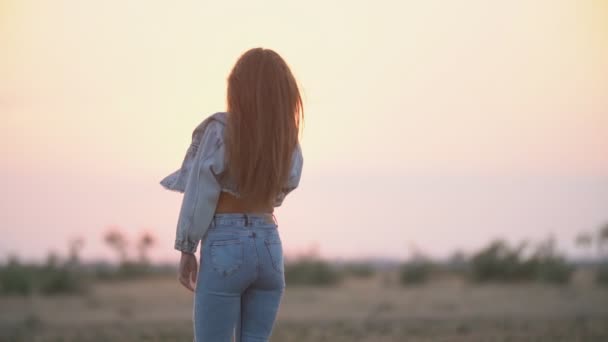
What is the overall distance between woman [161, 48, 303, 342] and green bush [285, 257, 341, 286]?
15030 millimetres

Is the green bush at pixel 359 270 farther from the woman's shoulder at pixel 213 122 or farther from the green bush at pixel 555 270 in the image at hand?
the woman's shoulder at pixel 213 122

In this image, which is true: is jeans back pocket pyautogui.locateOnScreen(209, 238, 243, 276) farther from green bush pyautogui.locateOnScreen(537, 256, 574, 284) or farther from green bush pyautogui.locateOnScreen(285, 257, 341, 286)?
green bush pyautogui.locateOnScreen(285, 257, 341, 286)

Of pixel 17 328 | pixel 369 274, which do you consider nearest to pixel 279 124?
pixel 17 328

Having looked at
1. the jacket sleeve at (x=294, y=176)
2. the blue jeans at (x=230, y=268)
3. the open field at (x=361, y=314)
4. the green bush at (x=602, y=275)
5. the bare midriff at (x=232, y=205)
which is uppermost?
the jacket sleeve at (x=294, y=176)

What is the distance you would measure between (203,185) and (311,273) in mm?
15444

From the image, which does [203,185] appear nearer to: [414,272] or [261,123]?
[261,123]

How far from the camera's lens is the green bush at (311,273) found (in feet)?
61.4

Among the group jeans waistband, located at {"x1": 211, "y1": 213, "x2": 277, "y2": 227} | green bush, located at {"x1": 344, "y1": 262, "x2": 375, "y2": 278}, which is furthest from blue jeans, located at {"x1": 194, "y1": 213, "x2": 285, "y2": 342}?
green bush, located at {"x1": 344, "y1": 262, "x2": 375, "y2": 278}

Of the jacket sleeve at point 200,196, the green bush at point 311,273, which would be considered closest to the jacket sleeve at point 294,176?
the jacket sleeve at point 200,196

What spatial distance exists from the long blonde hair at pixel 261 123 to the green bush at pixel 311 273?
1508cm

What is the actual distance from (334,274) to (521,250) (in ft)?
12.4

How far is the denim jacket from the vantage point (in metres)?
3.46


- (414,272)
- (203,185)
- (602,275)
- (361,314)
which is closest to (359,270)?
(414,272)

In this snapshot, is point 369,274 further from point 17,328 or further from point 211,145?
point 211,145
